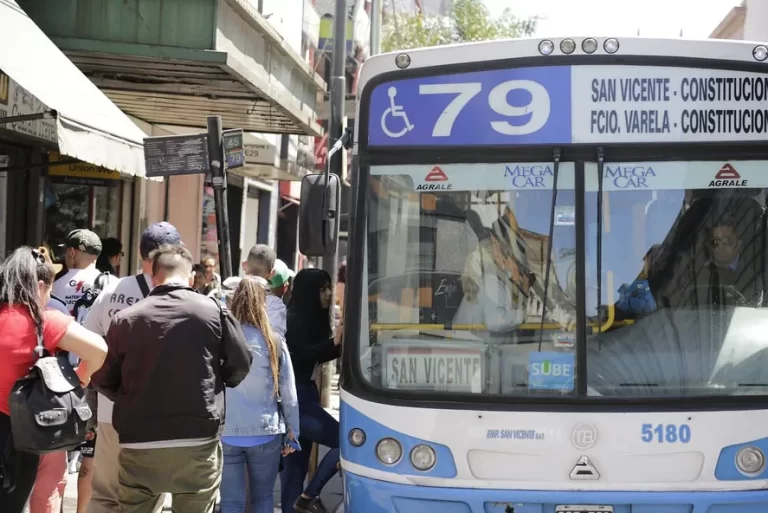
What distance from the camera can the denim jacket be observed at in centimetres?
568

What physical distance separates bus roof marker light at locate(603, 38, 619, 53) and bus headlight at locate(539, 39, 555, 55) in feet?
0.86

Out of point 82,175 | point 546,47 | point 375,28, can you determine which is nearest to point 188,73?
point 82,175

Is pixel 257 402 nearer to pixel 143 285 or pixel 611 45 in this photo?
pixel 143 285

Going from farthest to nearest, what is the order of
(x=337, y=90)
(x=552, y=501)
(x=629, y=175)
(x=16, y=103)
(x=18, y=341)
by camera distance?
(x=337, y=90) < (x=16, y=103) < (x=629, y=175) < (x=552, y=501) < (x=18, y=341)

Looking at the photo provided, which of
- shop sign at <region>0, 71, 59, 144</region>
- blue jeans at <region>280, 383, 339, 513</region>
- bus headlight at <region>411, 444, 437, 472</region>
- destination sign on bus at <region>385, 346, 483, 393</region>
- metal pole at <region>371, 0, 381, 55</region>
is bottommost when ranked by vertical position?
blue jeans at <region>280, 383, 339, 513</region>

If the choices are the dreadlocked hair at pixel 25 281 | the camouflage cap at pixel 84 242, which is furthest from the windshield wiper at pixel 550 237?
the camouflage cap at pixel 84 242

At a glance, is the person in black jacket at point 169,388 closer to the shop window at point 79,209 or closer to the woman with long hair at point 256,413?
the woman with long hair at point 256,413

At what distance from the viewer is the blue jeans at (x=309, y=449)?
679cm

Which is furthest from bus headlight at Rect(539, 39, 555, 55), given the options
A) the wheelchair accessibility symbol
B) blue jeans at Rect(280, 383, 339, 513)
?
blue jeans at Rect(280, 383, 339, 513)

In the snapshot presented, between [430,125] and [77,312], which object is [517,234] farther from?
[77,312]

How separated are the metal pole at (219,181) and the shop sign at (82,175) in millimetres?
4534

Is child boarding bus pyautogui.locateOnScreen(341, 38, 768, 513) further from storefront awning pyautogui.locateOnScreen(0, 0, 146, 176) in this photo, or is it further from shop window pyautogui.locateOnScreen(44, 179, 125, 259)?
shop window pyautogui.locateOnScreen(44, 179, 125, 259)

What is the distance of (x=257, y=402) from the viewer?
18.7 ft

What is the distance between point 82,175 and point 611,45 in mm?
9029
